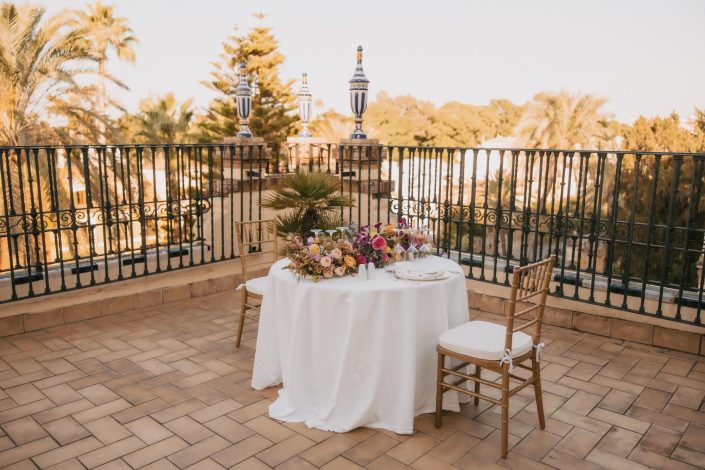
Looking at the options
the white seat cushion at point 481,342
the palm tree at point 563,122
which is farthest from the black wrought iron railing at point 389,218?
the palm tree at point 563,122

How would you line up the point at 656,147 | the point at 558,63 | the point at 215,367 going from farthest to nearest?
the point at 558,63 → the point at 656,147 → the point at 215,367

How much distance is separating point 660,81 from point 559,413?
33892 mm

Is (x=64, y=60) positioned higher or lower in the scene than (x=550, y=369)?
higher

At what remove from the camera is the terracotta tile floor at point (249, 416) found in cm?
257

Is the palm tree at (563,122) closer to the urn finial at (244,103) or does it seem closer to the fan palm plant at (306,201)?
the urn finial at (244,103)

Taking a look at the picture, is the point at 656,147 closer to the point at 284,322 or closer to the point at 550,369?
the point at 550,369

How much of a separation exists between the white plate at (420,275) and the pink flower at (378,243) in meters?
0.17

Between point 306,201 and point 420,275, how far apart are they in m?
1.58

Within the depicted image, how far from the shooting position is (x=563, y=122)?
23.3 meters

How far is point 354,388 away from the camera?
9.27 ft

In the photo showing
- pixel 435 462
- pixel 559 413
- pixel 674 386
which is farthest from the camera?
pixel 674 386

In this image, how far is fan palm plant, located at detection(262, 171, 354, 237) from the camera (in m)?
4.21

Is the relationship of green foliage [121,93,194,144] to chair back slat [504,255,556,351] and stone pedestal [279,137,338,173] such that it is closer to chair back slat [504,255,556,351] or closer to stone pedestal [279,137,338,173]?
stone pedestal [279,137,338,173]

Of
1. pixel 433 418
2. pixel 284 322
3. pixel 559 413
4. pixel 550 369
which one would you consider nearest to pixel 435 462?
pixel 433 418
